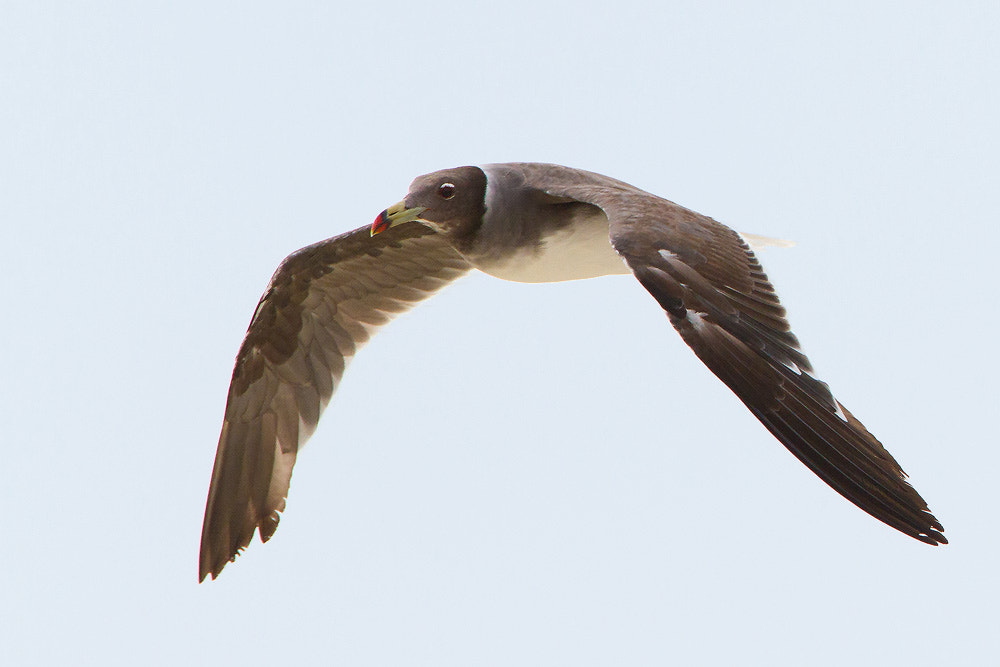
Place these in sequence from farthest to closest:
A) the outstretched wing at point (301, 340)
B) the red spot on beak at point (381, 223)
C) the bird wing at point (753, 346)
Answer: the outstretched wing at point (301, 340) → the red spot on beak at point (381, 223) → the bird wing at point (753, 346)

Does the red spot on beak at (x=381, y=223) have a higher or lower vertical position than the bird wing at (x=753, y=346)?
higher

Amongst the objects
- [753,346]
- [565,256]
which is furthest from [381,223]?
[753,346]

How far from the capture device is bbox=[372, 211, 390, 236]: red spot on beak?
6697 mm

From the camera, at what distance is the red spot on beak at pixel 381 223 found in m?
6.70

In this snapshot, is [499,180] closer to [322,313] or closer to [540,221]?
[540,221]

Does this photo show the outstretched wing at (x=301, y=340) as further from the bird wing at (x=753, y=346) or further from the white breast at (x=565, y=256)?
the bird wing at (x=753, y=346)

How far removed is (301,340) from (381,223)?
146 centimetres

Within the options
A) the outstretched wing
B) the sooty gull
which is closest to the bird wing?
the sooty gull

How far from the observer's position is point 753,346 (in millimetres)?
5355

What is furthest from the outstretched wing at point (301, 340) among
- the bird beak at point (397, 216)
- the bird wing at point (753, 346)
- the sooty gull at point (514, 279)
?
the bird wing at point (753, 346)

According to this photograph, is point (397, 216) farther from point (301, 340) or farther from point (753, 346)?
point (753, 346)

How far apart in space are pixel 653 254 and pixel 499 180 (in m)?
1.54

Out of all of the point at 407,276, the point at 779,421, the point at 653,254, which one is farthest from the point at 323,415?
the point at 779,421

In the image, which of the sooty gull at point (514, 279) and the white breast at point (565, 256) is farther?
the white breast at point (565, 256)
